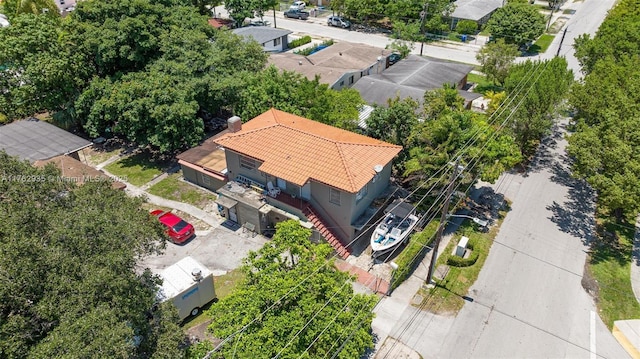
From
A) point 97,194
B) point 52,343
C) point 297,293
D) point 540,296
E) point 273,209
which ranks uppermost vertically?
point 97,194

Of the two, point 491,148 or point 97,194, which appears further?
point 491,148

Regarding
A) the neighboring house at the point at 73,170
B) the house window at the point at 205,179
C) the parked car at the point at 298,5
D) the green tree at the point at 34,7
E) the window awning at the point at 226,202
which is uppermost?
the green tree at the point at 34,7

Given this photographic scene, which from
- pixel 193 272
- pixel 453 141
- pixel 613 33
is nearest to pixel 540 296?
pixel 453 141

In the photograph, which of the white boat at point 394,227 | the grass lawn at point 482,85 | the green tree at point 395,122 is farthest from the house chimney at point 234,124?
the grass lawn at point 482,85

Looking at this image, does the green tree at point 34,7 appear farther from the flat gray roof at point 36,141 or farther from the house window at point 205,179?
the house window at point 205,179

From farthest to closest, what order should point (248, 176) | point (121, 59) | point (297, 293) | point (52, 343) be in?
point (121, 59) → point (248, 176) → point (297, 293) → point (52, 343)

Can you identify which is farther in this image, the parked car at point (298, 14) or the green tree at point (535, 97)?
the parked car at point (298, 14)

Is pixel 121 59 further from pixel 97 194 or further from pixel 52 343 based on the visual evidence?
pixel 52 343
